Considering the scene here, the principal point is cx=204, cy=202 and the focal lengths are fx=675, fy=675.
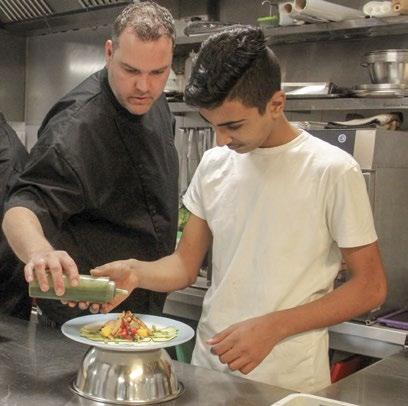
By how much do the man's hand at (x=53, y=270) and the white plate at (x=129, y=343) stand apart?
0.35ft

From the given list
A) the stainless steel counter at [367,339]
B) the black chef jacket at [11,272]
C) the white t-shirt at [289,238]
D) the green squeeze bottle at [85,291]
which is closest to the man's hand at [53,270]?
the green squeeze bottle at [85,291]

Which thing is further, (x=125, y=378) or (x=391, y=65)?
(x=391, y=65)

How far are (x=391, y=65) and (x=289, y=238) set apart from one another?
113cm

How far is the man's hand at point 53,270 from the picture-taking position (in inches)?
49.6

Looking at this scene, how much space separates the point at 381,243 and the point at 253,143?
1.00 metres

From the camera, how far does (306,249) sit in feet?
4.83

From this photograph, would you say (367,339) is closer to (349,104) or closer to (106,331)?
(349,104)

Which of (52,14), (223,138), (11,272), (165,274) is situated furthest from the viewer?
(52,14)

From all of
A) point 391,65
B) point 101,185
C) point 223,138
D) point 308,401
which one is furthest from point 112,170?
point 391,65

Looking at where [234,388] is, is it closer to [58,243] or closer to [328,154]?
[328,154]

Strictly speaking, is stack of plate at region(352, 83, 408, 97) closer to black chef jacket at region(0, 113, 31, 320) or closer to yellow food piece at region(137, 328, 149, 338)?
black chef jacket at region(0, 113, 31, 320)

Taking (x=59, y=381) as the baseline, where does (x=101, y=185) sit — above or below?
above

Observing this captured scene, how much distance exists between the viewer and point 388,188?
2.30 m

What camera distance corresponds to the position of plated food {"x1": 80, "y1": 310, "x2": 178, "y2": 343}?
4.31 feet
